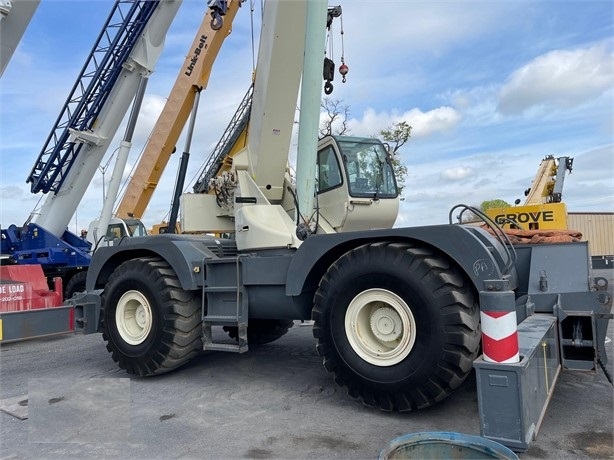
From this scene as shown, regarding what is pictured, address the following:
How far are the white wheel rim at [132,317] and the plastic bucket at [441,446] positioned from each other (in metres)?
3.80

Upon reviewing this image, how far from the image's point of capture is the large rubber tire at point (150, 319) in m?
5.32

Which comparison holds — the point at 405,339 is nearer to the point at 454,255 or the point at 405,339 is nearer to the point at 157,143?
the point at 454,255

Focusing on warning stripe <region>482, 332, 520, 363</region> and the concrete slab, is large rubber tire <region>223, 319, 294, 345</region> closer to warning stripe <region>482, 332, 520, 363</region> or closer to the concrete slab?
the concrete slab

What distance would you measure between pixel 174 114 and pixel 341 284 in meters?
8.55

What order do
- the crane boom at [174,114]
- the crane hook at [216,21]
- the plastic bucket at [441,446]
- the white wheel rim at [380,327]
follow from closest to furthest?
the plastic bucket at [441,446], the white wheel rim at [380,327], the crane hook at [216,21], the crane boom at [174,114]

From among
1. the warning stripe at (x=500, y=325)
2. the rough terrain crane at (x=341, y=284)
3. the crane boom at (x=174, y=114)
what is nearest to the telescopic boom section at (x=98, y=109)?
the crane boom at (x=174, y=114)

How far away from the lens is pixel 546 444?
134 inches

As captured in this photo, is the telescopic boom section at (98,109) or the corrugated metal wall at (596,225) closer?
the telescopic boom section at (98,109)

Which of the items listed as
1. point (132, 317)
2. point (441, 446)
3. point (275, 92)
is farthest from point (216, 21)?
point (441, 446)

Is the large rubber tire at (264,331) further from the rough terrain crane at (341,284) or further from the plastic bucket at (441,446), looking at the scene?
the plastic bucket at (441,446)

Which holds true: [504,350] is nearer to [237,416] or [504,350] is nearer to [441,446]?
[441,446]

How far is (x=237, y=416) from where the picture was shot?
424cm

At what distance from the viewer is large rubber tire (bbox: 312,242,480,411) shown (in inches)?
145

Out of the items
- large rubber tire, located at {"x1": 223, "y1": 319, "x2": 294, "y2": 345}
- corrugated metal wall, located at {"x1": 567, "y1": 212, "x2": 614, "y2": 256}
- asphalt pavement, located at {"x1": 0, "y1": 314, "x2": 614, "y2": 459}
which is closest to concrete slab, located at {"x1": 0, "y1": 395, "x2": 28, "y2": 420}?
asphalt pavement, located at {"x1": 0, "y1": 314, "x2": 614, "y2": 459}
